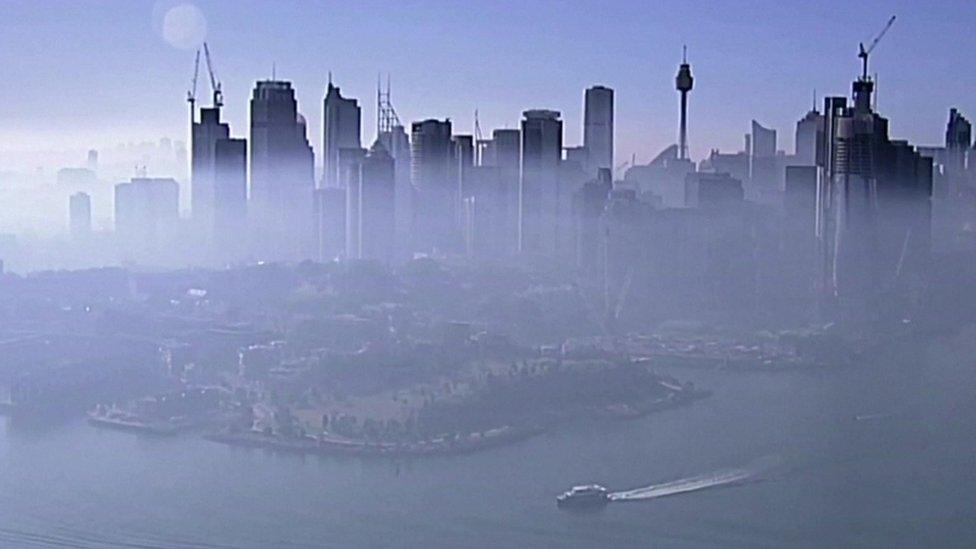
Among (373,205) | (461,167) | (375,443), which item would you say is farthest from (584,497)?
(461,167)

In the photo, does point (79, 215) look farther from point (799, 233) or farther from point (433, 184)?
point (799, 233)

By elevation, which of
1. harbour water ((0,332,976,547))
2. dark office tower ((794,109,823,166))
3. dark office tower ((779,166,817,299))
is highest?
dark office tower ((794,109,823,166))

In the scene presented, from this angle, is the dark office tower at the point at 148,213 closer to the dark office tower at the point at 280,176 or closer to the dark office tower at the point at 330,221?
the dark office tower at the point at 280,176

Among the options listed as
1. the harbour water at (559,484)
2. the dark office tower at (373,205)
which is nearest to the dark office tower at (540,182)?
the dark office tower at (373,205)

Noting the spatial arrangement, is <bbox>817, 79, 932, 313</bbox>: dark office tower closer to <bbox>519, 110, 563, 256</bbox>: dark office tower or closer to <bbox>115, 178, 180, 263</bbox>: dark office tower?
<bbox>519, 110, 563, 256</bbox>: dark office tower

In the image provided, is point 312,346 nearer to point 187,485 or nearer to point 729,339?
point 187,485

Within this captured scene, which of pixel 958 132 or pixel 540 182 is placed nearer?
pixel 958 132

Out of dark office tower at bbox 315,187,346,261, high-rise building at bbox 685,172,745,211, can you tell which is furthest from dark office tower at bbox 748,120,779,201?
dark office tower at bbox 315,187,346,261
